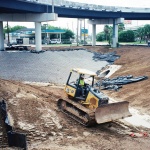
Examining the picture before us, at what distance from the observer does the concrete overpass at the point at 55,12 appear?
1545 inches

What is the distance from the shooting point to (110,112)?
1280 centimetres

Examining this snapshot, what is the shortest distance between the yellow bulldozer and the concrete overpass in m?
24.9

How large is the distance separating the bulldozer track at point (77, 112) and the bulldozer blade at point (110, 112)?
1.55 ft

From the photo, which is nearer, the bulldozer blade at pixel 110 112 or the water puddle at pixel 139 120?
the bulldozer blade at pixel 110 112

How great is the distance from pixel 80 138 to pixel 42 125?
7.14 ft

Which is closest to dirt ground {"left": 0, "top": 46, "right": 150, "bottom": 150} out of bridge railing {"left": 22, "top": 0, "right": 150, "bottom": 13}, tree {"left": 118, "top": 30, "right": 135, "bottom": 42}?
bridge railing {"left": 22, "top": 0, "right": 150, "bottom": 13}

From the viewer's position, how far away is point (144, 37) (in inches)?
3858

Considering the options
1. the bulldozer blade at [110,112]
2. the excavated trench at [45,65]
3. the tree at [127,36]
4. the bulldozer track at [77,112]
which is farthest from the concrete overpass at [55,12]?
the bulldozer blade at [110,112]

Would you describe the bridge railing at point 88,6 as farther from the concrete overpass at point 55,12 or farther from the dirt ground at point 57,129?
the dirt ground at point 57,129

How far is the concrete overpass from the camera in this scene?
129 ft

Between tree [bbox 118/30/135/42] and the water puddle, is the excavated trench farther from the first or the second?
tree [bbox 118/30/135/42]

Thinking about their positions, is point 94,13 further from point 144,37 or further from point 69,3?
point 144,37

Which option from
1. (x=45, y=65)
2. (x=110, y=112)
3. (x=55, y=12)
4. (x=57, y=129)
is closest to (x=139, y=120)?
(x=110, y=112)

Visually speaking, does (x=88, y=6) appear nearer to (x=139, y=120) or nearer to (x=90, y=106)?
(x=139, y=120)
